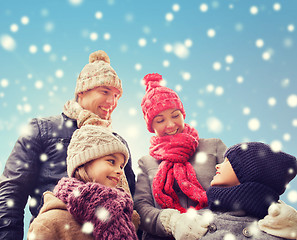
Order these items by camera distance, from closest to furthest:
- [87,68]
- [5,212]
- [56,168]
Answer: [5,212] < [56,168] < [87,68]

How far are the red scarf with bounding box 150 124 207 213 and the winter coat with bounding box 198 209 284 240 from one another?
1.23 feet

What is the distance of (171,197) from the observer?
2266 mm

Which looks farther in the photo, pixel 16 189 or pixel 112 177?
pixel 16 189

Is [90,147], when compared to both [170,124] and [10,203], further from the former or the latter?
[170,124]

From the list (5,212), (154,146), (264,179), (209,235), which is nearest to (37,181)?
(5,212)

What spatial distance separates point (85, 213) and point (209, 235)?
2.54ft

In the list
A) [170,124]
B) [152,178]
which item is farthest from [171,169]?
[170,124]

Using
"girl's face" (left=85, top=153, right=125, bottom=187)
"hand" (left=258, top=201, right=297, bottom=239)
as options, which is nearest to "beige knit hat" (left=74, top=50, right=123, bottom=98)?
"girl's face" (left=85, top=153, right=125, bottom=187)

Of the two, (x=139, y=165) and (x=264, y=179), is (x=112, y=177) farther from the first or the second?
(x=264, y=179)

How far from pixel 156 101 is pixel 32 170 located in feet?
4.06

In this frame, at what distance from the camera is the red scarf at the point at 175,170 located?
86.5 inches

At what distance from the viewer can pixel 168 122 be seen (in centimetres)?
260

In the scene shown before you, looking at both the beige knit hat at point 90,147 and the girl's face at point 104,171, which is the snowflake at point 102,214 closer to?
the girl's face at point 104,171

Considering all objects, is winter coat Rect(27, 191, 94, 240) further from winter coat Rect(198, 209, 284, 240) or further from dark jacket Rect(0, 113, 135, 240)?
winter coat Rect(198, 209, 284, 240)
